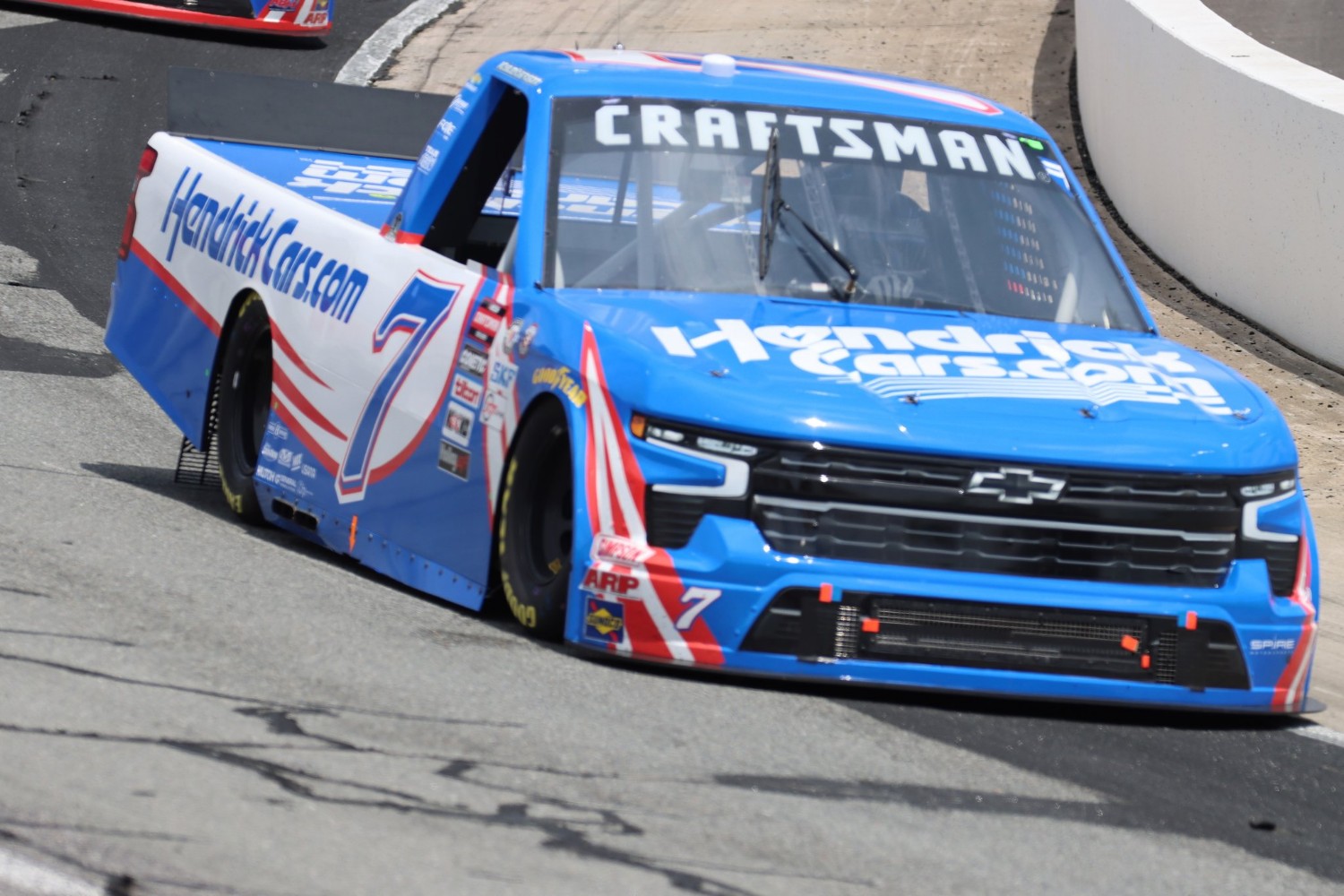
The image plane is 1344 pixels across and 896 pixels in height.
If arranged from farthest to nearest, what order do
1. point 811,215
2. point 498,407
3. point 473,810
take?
point 811,215, point 498,407, point 473,810

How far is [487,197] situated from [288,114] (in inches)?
106

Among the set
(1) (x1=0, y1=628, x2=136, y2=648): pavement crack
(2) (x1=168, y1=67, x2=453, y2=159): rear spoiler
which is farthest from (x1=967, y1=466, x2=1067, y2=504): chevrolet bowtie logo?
(2) (x1=168, y1=67, x2=453, y2=159): rear spoiler

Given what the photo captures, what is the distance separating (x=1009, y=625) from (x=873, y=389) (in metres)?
Answer: 0.67

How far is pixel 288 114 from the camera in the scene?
31.5 ft

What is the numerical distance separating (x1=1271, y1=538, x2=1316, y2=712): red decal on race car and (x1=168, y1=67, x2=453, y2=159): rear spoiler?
199 inches

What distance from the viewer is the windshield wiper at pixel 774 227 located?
20.6 feet

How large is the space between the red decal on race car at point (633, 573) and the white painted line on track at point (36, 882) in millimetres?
1970

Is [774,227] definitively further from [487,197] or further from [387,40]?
[387,40]

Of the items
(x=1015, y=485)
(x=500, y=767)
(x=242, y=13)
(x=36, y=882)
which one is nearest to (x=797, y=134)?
(x=1015, y=485)

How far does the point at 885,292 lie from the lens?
633 cm

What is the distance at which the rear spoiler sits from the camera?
371 inches

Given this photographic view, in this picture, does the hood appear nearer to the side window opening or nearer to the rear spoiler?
the side window opening

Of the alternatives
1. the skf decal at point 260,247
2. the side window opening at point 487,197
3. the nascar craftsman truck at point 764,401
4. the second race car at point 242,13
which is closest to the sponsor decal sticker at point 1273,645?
the nascar craftsman truck at point 764,401

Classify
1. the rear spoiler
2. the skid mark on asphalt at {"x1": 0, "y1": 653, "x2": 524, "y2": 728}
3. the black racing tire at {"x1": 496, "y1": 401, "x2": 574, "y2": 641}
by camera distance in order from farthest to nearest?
the rear spoiler → the black racing tire at {"x1": 496, "y1": 401, "x2": 574, "y2": 641} → the skid mark on asphalt at {"x1": 0, "y1": 653, "x2": 524, "y2": 728}
